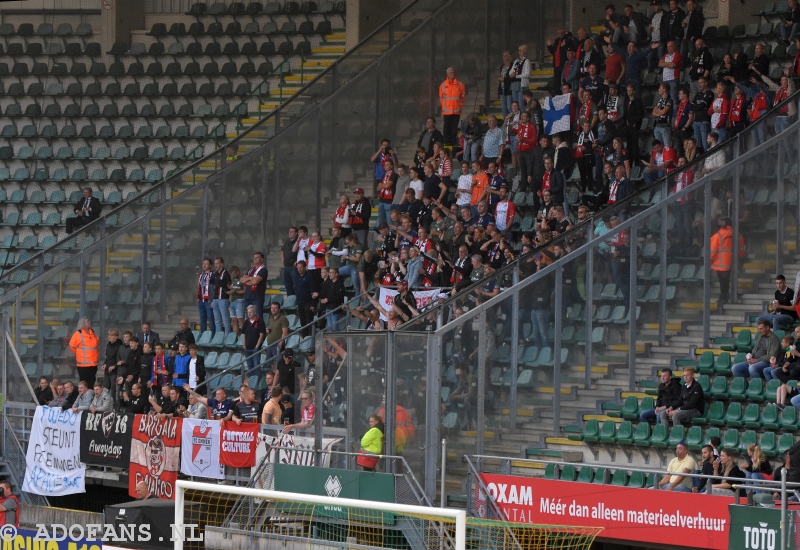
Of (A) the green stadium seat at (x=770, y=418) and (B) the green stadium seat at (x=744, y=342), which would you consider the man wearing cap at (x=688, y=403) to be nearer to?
(A) the green stadium seat at (x=770, y=418)

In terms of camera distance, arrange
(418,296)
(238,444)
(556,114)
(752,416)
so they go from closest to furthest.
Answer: (752,416) < (238,444) < (418,296) < (556,114)

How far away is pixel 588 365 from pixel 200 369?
6.37m

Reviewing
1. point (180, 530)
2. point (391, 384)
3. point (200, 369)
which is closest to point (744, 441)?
point (391, 384)

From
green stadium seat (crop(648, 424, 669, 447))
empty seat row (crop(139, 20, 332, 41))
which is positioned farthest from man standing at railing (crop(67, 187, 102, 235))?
green stadium seat (crop(648, 424, 669, 447))

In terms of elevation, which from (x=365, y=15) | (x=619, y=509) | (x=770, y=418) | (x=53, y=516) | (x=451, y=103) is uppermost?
(x=365, y=15)

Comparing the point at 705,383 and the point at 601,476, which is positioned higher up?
the point at 705,383

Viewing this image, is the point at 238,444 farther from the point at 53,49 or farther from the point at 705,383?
the point at 53,49

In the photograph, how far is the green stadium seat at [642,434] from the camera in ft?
51.3

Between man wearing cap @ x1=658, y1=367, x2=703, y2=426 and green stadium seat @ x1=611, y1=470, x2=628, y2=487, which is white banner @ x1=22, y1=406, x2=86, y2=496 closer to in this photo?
green stadium seat @ x1=611, y1=470, x2=628, y2=487

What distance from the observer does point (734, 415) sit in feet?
50.0

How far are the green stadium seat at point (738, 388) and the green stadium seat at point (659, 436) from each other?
0.89 metres

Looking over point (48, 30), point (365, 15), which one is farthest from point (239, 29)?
Result: point (48, 30)

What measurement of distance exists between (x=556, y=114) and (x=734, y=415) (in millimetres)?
7524

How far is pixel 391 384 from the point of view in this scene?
1488 cm
